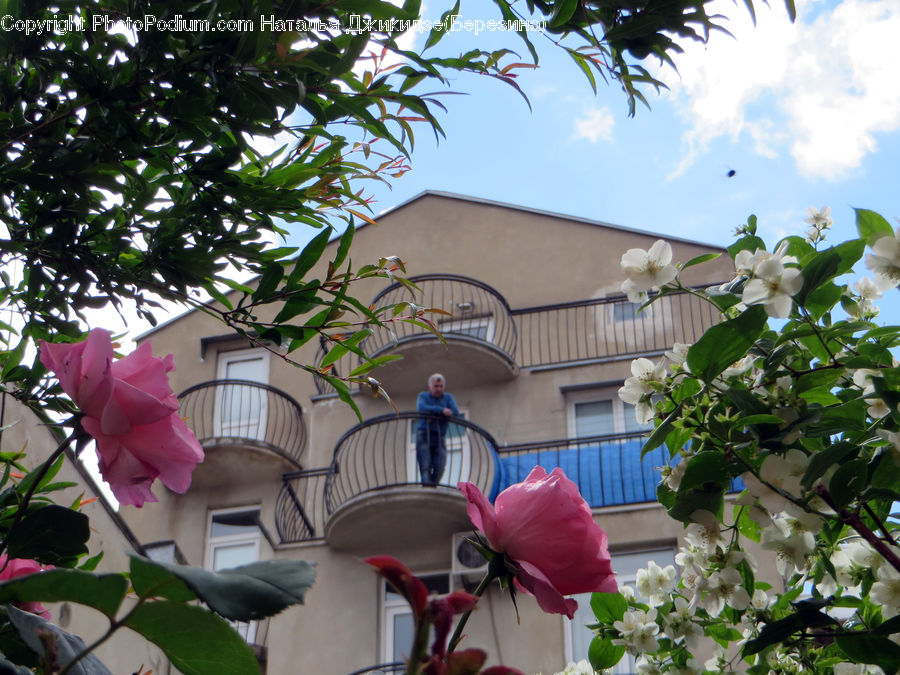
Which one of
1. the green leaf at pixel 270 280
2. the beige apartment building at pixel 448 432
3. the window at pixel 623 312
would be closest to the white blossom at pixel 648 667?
the green leaf at pixel 270 280

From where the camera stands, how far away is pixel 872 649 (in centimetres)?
136

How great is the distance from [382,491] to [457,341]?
1.78m

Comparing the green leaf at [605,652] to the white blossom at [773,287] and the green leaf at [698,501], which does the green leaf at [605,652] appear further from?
the white blossom at [773,287]

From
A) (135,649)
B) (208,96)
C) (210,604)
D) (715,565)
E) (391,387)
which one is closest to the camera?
(210,604)

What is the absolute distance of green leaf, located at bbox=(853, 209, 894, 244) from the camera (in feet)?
5.06

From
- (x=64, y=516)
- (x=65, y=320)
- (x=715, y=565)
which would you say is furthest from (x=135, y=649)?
(x=64, y=516)

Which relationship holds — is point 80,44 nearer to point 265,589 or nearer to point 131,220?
point 131,220

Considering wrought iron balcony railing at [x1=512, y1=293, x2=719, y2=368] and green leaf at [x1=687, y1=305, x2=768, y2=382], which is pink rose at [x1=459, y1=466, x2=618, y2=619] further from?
wrought iron balcony railing at [x1=512, y1=293, x2=719, y2=368]

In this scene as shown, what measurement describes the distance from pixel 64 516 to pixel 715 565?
1.23 meters

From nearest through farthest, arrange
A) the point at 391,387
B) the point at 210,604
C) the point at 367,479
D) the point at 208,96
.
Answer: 1. the point at 210,604
2. the point at 208,96
3. the point at 367,479
4. the point at 391,387

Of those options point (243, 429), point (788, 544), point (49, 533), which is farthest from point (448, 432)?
point (49, 533)

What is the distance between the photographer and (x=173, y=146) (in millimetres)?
1537

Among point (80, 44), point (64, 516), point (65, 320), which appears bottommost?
point (64, 516)

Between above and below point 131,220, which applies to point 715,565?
below
